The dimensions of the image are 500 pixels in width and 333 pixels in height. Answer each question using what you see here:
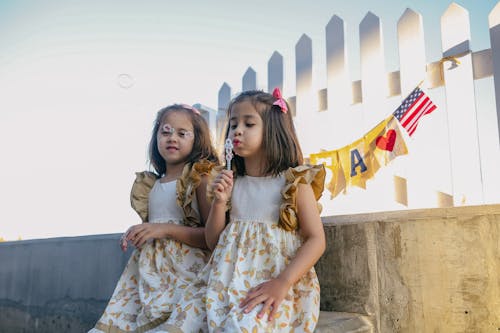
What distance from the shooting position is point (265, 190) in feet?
5.88

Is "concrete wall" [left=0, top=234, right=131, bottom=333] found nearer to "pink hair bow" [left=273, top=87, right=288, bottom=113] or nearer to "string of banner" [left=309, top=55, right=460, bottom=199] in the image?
"pink hair bow" [left=273, top=87, right=288, bottom=113]

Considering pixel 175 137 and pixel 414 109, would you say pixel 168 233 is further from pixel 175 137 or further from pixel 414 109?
pixel 414 109

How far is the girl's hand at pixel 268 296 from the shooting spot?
1.46 meters

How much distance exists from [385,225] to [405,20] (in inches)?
91.3

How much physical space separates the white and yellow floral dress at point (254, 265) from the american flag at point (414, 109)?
1.69m

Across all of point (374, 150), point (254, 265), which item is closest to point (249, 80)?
point (374, 150)

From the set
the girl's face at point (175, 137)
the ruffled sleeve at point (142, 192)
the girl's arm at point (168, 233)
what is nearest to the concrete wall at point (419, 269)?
the girl's arm at point (168, 233)

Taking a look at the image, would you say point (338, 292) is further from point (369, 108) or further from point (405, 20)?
point (405, 20)

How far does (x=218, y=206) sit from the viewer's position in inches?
70.8

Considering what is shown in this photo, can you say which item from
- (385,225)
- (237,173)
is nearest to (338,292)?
(385,225)

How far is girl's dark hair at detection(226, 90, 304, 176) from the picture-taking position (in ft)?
5.99

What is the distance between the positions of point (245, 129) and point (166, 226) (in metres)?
0.59

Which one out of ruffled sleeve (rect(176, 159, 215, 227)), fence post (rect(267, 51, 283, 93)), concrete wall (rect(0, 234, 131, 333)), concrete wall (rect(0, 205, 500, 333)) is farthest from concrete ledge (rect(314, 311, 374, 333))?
fence post (rect(267, 51, 283, 93))

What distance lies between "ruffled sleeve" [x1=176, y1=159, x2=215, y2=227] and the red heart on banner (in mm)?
1720
